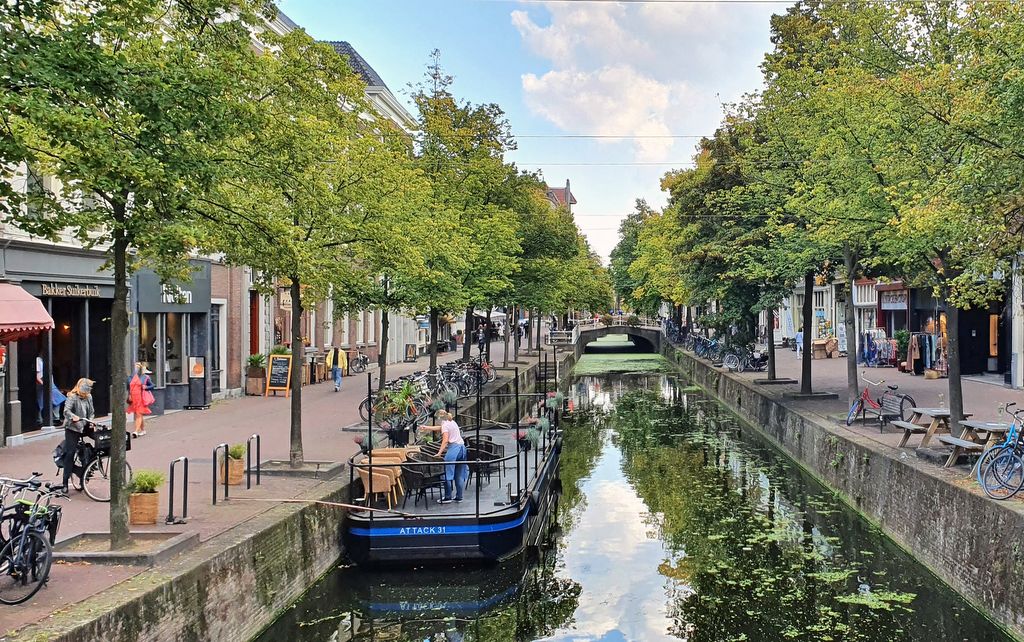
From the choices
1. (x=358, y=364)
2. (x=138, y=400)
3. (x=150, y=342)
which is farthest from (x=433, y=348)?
(x=138, y=400)

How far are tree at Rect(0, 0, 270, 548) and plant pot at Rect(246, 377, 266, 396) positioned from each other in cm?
1863

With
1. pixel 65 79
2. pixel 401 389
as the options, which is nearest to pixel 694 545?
pixel 401 389

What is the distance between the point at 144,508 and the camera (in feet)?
33.8

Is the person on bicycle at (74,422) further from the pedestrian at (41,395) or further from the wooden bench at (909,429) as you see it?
the wooden bench at (909,429)

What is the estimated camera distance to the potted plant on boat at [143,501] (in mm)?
10305

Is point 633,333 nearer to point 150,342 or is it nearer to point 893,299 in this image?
point 893,299

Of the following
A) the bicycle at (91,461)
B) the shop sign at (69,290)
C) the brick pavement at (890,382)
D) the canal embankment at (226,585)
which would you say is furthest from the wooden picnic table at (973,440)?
the shop sign at (69,290)

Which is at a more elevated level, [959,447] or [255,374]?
[255,374]

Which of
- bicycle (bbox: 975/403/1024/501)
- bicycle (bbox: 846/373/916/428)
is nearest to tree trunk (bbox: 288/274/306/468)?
bicycle (bbox: 975/403/1024/501)

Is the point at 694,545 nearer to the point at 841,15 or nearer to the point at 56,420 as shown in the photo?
the point at 841,15

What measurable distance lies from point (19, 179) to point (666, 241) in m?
32.3

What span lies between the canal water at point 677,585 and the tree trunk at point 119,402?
2.09 meters

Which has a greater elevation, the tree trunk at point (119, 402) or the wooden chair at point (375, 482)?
the tree trunk at point (119, 402)

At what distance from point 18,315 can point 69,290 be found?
482cm
